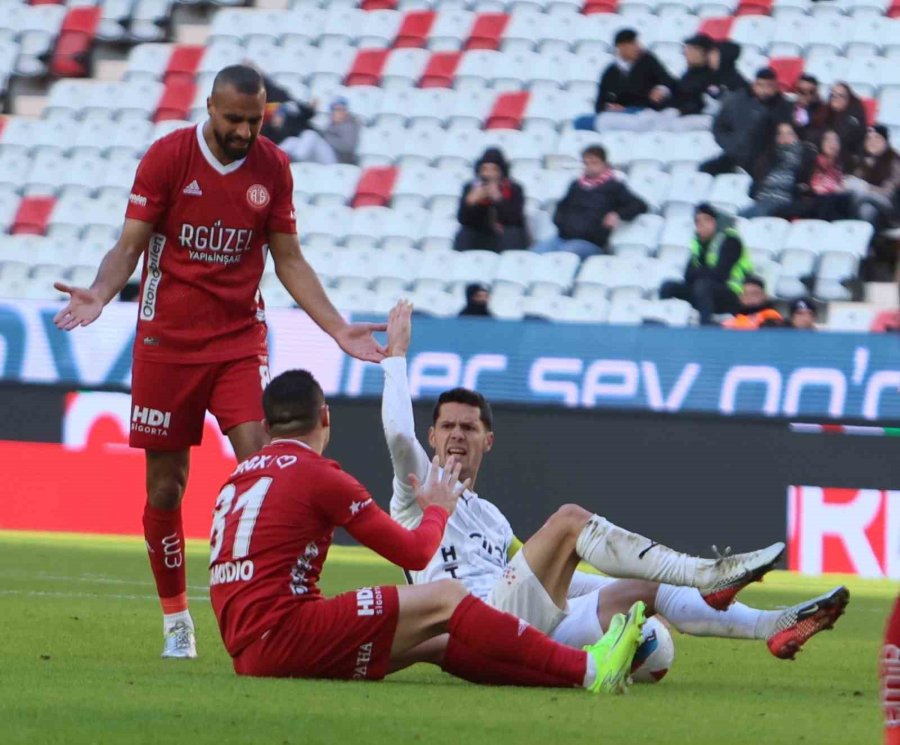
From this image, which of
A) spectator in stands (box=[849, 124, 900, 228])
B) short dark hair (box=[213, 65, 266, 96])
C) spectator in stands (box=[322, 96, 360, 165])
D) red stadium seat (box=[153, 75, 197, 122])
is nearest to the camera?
short dark hair (box=[213, 65, 266, 96])

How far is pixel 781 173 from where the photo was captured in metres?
16.0

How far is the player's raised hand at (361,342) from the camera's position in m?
7.09

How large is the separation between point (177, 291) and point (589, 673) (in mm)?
2188

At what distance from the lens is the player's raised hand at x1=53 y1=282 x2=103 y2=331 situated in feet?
22.5

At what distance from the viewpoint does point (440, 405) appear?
7043mm

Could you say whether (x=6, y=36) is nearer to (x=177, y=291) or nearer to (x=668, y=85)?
(x=668, y=85)

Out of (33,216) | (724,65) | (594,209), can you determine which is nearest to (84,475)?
(594,209)

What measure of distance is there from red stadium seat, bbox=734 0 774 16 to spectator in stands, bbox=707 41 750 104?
139cm

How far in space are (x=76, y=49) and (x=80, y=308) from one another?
50.9ft

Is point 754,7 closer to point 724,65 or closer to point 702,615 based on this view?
point 724,65

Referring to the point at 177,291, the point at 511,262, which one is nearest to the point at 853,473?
the point at 511,262

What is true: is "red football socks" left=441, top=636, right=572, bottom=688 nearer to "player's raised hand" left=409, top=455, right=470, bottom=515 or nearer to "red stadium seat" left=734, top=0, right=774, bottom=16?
"player's raised hand" left=409, top=455, right=470, bottom=515

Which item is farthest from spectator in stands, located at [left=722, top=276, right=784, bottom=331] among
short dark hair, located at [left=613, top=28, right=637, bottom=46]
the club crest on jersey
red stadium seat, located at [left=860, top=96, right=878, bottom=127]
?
the club crest on jersey

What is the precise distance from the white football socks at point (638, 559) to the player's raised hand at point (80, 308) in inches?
77.6
